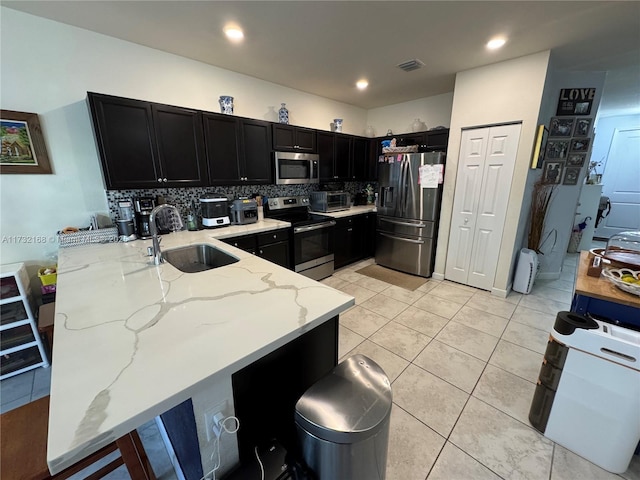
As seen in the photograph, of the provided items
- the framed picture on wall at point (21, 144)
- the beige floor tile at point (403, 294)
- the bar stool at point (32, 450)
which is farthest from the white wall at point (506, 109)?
the framed picture on wall at point (21, 144)

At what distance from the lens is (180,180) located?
256 centimetres

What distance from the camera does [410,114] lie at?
4.26m

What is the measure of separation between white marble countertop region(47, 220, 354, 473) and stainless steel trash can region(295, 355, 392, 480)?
261mm

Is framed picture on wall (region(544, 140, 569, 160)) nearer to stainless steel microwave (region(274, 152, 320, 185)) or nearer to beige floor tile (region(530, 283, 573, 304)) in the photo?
beige floor tile (region(530, 283, 573, 304))

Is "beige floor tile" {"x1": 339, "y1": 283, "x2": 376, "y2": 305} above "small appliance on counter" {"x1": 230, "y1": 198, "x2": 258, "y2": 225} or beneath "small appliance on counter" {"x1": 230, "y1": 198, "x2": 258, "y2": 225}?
beneath

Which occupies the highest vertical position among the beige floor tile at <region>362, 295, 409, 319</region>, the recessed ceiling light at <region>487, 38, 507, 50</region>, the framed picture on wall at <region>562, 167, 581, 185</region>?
the recessed ceiling light at <region>487, 38, 507, 50</region>

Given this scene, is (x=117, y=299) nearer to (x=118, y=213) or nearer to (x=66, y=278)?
(x=66, y=278)

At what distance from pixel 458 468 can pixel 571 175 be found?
389 cm

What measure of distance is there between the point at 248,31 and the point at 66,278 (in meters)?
2.33

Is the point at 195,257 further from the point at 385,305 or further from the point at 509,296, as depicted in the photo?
the point at 509,296

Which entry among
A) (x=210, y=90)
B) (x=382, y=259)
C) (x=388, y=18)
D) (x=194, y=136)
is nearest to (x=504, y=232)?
(x=382, y=259)

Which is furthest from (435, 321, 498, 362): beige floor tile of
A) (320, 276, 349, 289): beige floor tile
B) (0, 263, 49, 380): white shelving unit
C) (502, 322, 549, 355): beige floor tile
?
(0, 263, 49, 380): white shelving unit

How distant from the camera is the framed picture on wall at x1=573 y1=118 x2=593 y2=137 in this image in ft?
10.5

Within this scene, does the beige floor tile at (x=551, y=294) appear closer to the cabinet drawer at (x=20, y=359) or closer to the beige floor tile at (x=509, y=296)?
the beige floor tile at (x=509, y=296)
